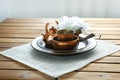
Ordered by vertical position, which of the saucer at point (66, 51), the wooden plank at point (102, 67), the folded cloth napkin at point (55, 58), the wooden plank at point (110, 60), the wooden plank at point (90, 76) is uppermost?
the saucer at point (66, 51)

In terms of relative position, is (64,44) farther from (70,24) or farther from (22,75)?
(22,75)

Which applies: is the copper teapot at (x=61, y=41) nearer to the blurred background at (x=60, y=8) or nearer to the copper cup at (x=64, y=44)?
the copper cup at (x=64, y=44)

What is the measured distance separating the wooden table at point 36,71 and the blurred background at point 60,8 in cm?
82

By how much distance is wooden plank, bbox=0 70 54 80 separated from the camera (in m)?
0.98

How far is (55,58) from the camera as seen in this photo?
1.15 m

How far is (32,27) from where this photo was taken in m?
1.76

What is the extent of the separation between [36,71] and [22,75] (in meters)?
0.06

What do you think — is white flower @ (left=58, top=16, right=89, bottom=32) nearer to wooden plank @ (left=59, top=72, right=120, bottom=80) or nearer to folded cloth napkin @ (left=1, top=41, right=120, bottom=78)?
folded cloth napkin @ (left=1, top=41, right=120, bottom=78)

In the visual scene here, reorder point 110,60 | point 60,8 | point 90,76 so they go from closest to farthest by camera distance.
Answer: point 90,76 < point 110,60 < point 60,8

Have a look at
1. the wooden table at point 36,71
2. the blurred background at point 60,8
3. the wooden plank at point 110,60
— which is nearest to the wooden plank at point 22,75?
the wooden table at point 36,71

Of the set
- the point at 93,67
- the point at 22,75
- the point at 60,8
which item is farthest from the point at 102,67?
the point at 60,8

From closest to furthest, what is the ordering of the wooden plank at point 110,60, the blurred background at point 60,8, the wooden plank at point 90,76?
the wooden plank at point 90,76 → the wooden plank at point 110,60 → the blurred background at point 60,8

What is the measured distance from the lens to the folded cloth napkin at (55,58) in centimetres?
104

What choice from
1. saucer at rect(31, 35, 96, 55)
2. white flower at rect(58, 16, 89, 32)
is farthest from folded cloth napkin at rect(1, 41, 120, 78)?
white flower at rect(58, 16, 89, 32)
